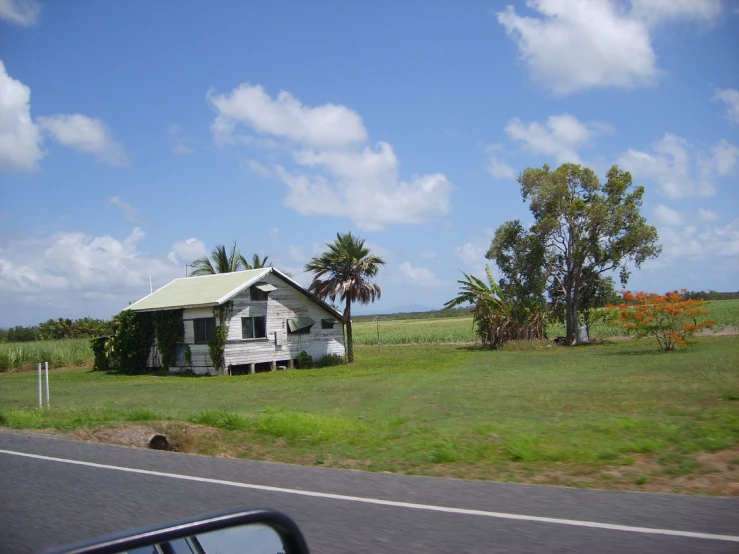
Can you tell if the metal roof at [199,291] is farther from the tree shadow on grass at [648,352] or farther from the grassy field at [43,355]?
the tree shadow on grass at [648,352]

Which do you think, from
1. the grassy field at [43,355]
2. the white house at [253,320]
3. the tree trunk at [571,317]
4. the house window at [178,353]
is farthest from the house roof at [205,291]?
the tree trunk at [571,317]

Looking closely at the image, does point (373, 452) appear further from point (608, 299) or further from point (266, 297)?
point (608, 299)

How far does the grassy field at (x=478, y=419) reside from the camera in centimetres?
940

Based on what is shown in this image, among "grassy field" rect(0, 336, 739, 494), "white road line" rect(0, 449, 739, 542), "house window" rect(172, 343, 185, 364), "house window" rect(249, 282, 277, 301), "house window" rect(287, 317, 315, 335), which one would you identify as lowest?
"grassy field" rect(0, 336, 739, 494)

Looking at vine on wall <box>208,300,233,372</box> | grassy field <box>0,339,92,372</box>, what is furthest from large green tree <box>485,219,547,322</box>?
grassy field <box>0,339,92,372</box>

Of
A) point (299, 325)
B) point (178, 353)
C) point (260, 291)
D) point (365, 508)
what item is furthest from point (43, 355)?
point (365, 508)

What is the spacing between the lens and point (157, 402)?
68.8 ft

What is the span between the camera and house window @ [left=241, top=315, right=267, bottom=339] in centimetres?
3541

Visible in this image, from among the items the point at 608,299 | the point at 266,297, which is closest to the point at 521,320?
the point at 608,299

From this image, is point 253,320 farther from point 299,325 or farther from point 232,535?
point 232,535

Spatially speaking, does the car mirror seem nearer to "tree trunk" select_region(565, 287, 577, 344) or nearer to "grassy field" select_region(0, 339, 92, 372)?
"tree trunk" select_region(565, 287, 577, 344)

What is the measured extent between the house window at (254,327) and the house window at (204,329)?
1572 millimetres

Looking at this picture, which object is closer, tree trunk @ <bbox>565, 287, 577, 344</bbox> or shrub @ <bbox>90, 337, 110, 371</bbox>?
shrub @ <bbox>90, 337, 110, 371</bbox>

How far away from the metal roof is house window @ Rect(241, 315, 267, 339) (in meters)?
1.94
